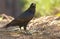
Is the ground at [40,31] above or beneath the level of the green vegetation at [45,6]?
beneath

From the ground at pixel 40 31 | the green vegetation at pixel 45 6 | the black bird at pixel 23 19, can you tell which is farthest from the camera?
the green vegetation at pixel 45 6

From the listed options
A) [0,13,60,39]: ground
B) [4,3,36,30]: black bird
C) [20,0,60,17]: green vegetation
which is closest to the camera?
[0,13,60,39]: ground

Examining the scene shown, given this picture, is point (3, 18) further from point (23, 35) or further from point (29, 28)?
point (23, 35)

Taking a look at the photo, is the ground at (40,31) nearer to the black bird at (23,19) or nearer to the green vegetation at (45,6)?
the black bird at (23,19)

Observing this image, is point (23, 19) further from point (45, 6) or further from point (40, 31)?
point (45, 6)

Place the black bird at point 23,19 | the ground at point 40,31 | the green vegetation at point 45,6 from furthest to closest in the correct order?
the green vegetation at point 45,6 → the black bird at point 23,19 → the ground at point 40,31

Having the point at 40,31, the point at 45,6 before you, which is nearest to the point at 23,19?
the point at 40,31

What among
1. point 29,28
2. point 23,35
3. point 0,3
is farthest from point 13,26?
point 0,3

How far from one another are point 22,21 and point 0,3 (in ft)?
32.1

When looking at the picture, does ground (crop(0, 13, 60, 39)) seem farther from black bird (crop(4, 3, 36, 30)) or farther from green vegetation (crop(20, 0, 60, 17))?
green vegetation (crop(20, 0, 60, 17))

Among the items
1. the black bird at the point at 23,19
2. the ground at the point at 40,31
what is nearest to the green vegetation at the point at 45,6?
the ground at the point at 40,31

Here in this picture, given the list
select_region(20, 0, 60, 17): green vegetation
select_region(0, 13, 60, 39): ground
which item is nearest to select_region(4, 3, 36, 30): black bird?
select_region(0, 13, 60, 39): ground

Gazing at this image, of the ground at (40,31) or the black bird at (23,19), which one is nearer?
the ground at (40,31)

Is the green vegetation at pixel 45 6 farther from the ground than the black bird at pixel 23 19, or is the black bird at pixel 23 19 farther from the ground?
the green vegetation at pixel 45 6
